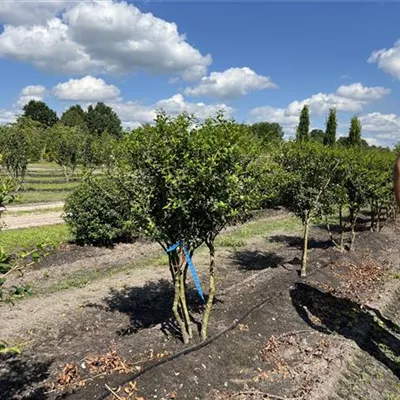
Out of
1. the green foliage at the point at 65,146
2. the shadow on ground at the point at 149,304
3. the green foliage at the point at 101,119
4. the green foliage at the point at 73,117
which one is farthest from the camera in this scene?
the green foliage at the point at 101,119

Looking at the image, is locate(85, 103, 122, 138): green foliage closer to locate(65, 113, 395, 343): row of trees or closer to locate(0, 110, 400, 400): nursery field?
locate(0, 110, 400, 400): nursery field

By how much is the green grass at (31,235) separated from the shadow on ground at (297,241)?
22.8 feet

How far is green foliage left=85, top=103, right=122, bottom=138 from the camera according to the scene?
9044 cm

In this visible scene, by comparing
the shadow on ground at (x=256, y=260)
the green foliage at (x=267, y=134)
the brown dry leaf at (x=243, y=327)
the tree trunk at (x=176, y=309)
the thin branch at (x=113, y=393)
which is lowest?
the shadow on ground at (x=256, y=260)

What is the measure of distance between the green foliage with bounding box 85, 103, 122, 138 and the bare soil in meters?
81.3

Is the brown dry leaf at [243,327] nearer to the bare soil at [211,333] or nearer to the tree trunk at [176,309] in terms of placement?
the bare soil at [211,333]

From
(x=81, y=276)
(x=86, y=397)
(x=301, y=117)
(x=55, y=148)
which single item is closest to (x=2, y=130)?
(x=55, y=148)

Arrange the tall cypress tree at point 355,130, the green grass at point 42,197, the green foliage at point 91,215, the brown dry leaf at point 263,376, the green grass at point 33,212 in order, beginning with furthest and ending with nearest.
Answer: the tall cypress tree at point 355,130 < the green grass at point 42,197 < the green grass at point 33,212 < the green foliage at point 91,215 < the brown dry leaf at point 263,376

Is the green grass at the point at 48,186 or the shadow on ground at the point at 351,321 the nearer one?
the shadow on ground at the point at 351,321

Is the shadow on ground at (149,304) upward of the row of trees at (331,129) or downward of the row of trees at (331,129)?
downward

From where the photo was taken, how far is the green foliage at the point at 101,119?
297 ft

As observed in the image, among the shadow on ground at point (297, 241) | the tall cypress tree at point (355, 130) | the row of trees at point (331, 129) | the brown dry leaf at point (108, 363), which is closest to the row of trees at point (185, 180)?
the brown dry leaf at point (108, 363)

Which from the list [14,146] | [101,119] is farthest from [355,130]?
[101,119]

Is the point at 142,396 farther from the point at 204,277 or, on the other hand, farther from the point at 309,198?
the point at 309,198
